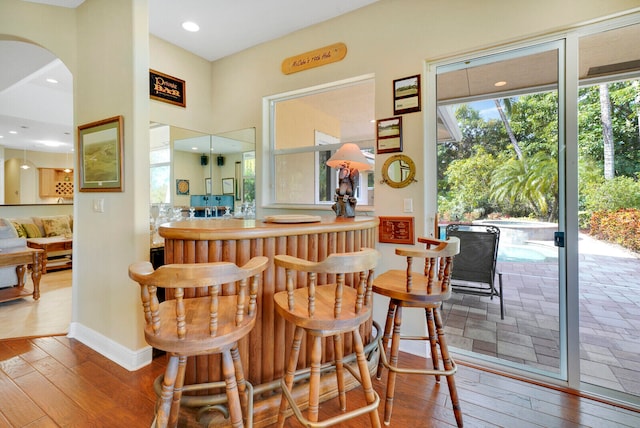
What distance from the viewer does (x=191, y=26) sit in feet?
→ 9.32

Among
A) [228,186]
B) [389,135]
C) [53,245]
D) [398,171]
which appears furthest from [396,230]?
[53,245]

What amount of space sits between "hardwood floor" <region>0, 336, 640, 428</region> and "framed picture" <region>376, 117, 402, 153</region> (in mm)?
1732

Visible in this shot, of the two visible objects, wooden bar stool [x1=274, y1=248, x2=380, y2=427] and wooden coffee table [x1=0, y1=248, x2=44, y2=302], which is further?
wooden coffee table [x1=0, y1=248, x2=44, y2=302]

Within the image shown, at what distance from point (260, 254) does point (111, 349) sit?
5.48 ft

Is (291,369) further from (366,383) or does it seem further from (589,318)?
(589,318)

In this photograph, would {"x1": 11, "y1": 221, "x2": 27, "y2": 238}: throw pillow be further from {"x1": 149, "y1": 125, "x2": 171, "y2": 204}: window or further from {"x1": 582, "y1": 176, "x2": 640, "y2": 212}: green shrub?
{"x1": 582, "y1": 176, "x2": 640, "y2": 212}: green shrub

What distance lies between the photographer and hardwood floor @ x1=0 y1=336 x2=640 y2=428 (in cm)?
161

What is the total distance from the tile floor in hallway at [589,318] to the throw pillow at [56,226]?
23.4 ft

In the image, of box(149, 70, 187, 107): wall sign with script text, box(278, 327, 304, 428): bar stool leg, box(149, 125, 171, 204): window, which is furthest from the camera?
box(149, 125, 171, 204): window

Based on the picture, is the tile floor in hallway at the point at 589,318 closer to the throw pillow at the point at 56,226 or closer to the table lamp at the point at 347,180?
the table lamp at the point at 347,180

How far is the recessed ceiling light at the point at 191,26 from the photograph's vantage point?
→ 2.79 meters

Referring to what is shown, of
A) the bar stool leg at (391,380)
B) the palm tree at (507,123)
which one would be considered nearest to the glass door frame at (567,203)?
the palm tree at (507,123)

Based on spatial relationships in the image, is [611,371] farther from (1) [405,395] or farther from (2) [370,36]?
(2) [370,36]

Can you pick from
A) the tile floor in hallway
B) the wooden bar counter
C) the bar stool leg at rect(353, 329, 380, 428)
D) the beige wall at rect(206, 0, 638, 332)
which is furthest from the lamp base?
the tile floor in hallway
